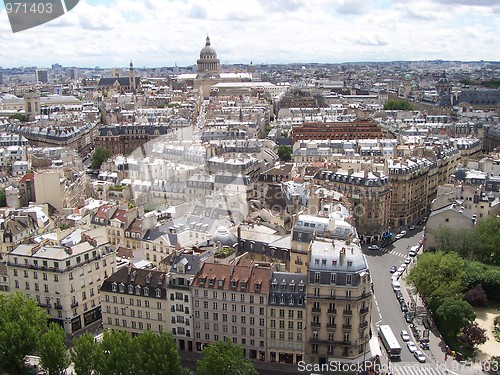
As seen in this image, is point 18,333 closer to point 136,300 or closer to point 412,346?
point 136,300

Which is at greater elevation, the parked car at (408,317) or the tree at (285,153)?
the tree at (285,153)

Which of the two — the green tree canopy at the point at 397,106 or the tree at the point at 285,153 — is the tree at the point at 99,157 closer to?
the tree at the point at 285,153

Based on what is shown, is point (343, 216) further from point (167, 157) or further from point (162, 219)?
point (167, 157)

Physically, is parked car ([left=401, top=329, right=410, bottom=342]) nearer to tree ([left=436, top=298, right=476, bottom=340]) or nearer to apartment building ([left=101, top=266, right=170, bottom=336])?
tree ([left=436, top=298, right=476, bottom=340])

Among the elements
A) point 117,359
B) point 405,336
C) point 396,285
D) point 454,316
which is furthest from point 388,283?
point 117,359

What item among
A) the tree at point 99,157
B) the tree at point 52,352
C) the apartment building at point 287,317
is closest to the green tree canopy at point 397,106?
the tree at point 99,157

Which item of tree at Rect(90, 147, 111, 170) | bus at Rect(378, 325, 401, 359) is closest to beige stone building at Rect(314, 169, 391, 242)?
bus at Rect(378, 325, 401, 359)

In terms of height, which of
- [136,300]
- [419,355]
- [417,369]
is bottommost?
[417,369]
